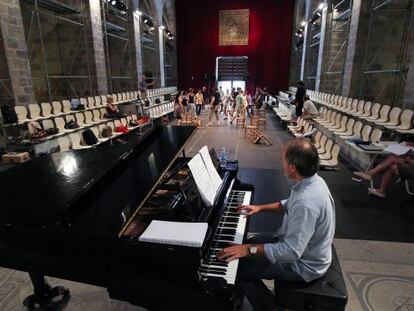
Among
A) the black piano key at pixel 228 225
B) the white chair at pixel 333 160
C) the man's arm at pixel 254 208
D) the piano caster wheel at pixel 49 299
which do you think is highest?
the man's arm at pixel 254 208

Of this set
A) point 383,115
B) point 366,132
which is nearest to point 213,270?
point 366,132

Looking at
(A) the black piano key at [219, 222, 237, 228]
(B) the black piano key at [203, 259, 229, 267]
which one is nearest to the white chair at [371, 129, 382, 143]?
(A) the black piano key at [219, 222, 237, 228]

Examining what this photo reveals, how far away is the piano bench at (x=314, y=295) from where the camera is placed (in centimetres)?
156

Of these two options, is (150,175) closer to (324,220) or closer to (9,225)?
(9,225)

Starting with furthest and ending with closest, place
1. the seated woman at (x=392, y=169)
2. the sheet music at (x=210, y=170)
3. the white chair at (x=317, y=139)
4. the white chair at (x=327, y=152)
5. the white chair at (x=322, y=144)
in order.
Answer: the white chair at (x=317, y=139), the white chair at (x=322, y=144), the white chair at (x=327, y=152), the seated woman at (x=392, y=169), the sheet music at (x=210, y=170)

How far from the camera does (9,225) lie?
1.56 metres

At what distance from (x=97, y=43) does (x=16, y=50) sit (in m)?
3.70

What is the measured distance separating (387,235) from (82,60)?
10.5 m

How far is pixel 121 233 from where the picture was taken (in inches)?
56.0

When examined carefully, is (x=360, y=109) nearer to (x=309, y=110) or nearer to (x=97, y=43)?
(x=309, y=110)

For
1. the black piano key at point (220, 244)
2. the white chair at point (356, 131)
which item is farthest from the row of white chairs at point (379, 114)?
the black piano key at point (220, 244)

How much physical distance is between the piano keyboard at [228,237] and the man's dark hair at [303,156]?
0.56 metres

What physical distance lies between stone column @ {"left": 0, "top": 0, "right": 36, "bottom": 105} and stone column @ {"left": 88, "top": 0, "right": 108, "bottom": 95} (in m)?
3.08

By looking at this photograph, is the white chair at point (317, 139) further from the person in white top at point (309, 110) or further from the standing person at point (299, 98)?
the standing person at point (299, 98)
